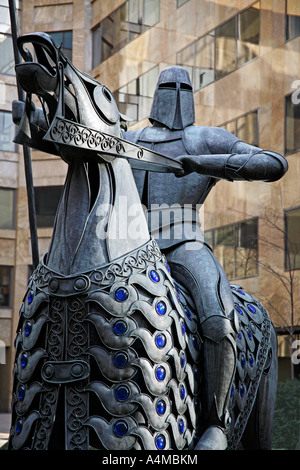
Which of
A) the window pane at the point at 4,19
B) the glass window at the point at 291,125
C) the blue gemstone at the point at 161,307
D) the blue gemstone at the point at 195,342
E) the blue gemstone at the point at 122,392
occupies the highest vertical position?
the window pane at the point at 4,19

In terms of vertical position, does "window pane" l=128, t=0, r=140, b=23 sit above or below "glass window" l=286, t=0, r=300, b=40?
above

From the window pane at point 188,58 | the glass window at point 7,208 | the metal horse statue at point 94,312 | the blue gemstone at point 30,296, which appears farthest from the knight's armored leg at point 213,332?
the glass window at point 7,208

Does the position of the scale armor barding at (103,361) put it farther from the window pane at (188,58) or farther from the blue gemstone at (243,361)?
the window pane at (188,58)

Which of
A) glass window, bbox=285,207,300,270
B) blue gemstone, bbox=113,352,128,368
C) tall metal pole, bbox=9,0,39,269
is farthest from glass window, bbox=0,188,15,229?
blue gemstone, bbox=113,352,128,368

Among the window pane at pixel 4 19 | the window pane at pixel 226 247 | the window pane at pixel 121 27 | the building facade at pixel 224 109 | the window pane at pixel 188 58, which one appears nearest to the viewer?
the building facade at pixel 224 109

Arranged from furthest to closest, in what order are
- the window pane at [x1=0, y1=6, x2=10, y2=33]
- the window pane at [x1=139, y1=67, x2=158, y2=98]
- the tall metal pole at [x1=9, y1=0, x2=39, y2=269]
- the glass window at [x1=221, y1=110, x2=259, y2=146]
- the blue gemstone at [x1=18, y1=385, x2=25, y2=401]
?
the window pane at [x1=0, y1=6, x2=10, y2=33] → the window pane at [x1=139, y1=67, x2=158, y2=98] → the glass window at [x1=221, y1=110, x2=259, y2=146] → the tall metal pole at [x1=9, y1=0, x2=39, y2=269] → the blue gemstone at [x1=18, y1=385, x2=25, y2=401]

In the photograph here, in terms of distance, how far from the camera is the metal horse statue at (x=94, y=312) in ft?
14.7

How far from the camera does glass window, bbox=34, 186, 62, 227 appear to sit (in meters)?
32.6

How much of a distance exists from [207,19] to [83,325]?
2271 centimetres

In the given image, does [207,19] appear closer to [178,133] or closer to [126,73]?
[126,73]

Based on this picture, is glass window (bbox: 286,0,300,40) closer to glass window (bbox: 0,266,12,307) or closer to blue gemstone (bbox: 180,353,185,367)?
glass window (bbox: 0,266,12,307)

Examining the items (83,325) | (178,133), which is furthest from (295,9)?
(83,325)

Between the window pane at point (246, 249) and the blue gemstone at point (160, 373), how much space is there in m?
18.8

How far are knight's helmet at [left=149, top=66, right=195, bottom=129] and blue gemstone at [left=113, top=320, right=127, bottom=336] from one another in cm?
191
